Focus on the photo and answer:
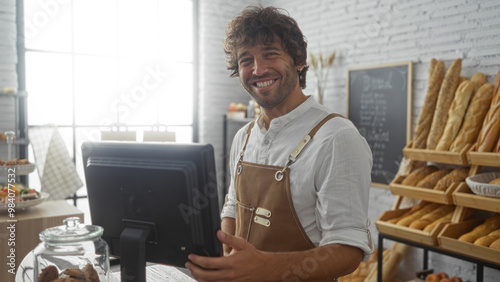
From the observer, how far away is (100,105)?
4.16 m

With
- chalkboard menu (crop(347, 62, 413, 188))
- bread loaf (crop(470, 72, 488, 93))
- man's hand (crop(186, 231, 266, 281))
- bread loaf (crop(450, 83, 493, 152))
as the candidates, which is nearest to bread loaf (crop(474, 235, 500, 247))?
bread loaf (crop(450, 83, 493, 152))

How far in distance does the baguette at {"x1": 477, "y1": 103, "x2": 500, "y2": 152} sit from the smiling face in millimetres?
1496

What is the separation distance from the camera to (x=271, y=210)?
1.42 m

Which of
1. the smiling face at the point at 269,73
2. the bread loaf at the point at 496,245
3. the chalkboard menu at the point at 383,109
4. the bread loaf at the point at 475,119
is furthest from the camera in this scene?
the chalkboard menu at the point at 383,109

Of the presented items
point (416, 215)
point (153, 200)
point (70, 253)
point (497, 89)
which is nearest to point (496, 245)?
point (416, 215)

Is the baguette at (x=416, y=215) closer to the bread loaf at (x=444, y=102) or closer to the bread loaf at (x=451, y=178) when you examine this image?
the bread loaf at (x=451, y=178)

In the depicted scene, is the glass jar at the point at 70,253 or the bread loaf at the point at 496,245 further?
the bread loaf at the point at 496,245

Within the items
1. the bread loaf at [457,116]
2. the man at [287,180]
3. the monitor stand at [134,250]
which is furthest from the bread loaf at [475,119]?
the monitor stand at [134,250]

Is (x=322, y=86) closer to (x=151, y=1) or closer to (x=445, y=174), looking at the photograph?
(x=445, y=174)

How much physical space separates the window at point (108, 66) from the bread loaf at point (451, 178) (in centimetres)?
275

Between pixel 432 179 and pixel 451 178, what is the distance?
125mm

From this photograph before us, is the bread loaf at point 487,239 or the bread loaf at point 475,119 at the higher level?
the bread loaf at point 475,119

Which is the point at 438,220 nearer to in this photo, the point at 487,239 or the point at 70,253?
the point at 487,239

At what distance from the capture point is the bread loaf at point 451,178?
263cm
